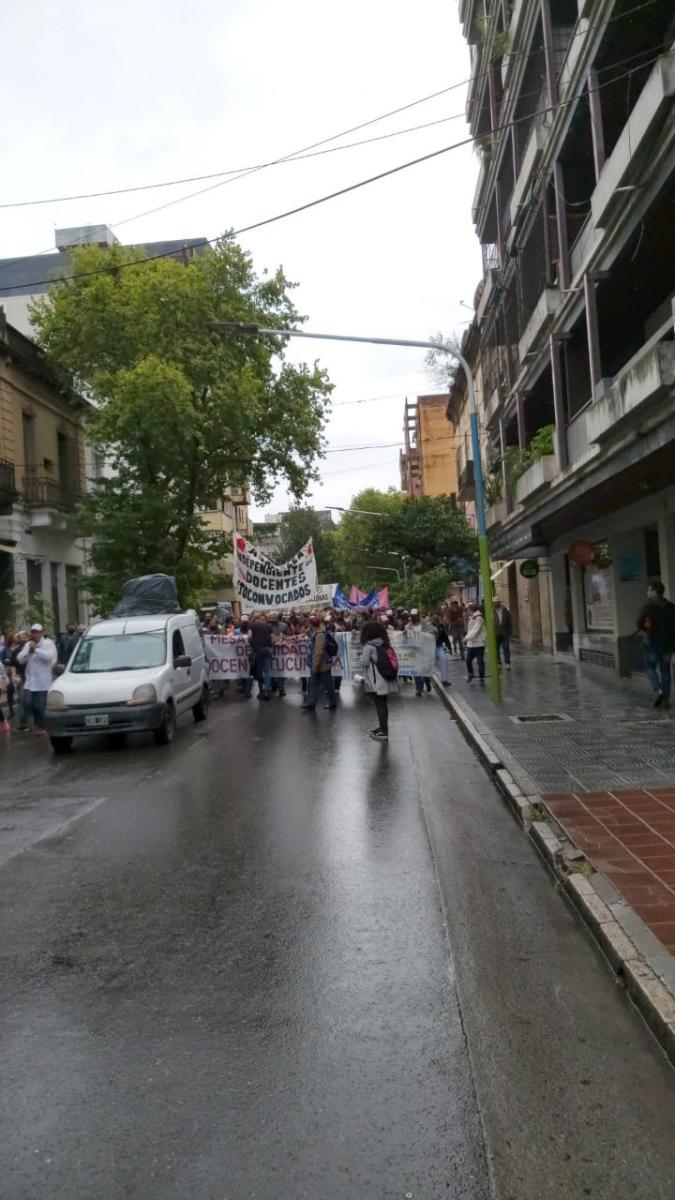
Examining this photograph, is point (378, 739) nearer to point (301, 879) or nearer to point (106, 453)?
point (301, 879)

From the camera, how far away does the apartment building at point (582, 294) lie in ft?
42.5

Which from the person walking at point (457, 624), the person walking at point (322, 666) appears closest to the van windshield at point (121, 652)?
the person walking at point (322, 666)

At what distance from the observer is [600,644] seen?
22.1 meters

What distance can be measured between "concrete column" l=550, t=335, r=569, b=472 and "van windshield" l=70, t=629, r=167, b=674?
8678mm

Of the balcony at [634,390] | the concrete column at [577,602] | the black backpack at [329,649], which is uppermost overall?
the balcony at [634,390]

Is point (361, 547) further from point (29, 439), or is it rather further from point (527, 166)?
point (527, 166)

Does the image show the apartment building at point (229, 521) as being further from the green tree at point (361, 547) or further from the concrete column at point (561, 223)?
the concrete column at point (561, 223)

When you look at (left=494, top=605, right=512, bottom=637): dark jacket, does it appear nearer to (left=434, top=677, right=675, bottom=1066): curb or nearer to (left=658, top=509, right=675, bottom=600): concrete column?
(left=658, top=509, right=675, bottom=600): concrete column

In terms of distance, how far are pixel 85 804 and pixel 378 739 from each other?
467 centimetres

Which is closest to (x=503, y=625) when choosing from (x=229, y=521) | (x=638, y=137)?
(x=638, y=137)

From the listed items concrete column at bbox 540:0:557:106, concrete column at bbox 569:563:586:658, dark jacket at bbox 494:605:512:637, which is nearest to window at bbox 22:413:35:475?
dark jacket at bbox 494:605:512:637

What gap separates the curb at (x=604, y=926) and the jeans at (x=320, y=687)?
8178 millimetres

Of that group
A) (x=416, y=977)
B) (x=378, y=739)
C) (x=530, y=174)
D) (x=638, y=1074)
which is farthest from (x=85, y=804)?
(x=530, y=174)

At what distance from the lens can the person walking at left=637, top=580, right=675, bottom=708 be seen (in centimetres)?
1373
